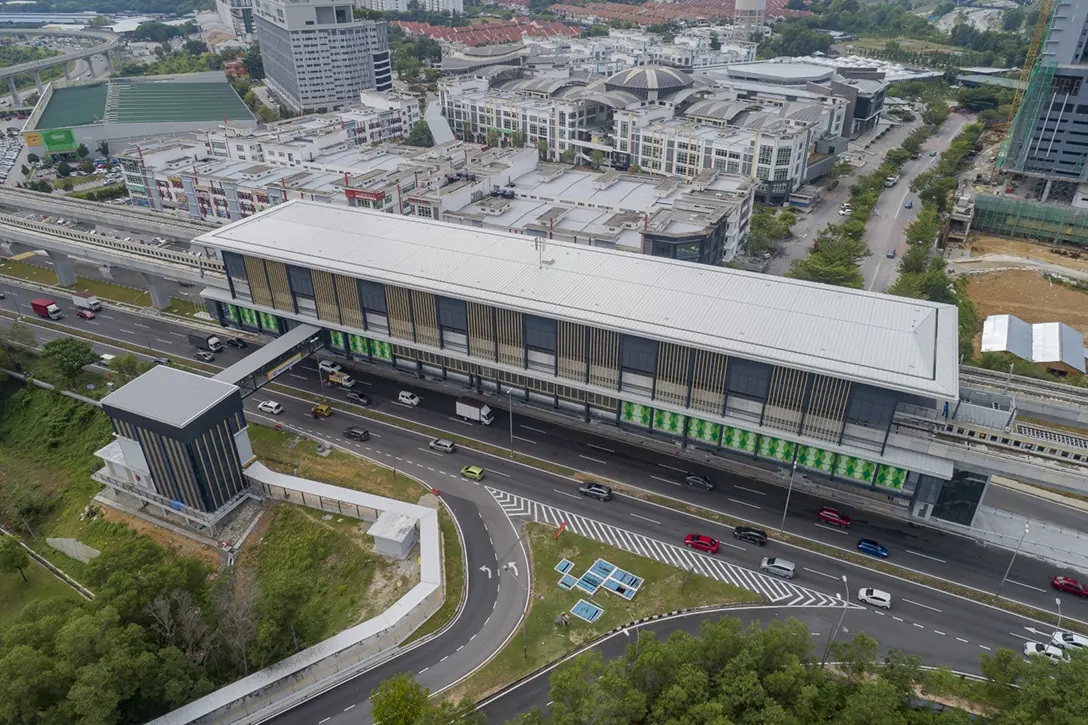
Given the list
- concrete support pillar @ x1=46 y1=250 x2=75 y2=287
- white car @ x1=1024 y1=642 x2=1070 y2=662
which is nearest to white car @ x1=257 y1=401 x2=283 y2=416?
concrete support pillar @ x1=46 y1=250 x2=75 y2=287

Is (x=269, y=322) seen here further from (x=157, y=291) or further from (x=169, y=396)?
(x=169, y=396)

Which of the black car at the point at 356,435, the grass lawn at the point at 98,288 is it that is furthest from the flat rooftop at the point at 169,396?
the grass lawn at the point at 98,288

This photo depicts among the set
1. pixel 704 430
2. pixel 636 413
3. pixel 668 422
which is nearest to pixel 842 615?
pixel 704 430

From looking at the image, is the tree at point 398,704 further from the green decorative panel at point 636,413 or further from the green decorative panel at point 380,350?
the green decorative panel at point 380,350

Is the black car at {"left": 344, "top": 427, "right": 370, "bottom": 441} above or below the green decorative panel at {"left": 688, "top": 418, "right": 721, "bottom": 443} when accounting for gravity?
below

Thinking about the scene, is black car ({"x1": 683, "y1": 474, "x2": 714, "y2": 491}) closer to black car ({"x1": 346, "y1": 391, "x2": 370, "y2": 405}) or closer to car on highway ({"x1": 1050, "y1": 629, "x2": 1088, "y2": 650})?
car on highway ({"x1": 1050, "y1": 629, "x2": 1088, "y2": 650})

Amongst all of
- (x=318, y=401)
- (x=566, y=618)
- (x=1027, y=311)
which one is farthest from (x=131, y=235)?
(x=1027, y=311)
